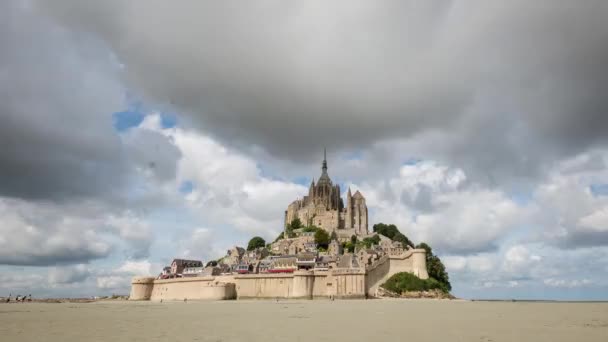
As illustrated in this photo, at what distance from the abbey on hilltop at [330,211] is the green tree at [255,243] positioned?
43.8 ft

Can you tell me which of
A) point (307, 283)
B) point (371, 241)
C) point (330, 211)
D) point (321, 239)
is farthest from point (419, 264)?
point (330, 211)

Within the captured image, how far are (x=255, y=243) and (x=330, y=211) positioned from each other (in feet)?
74.6

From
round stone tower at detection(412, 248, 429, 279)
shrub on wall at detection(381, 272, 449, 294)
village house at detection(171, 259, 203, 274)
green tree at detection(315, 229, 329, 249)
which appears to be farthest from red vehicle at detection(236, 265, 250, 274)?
round stone tower at detection(412, 248, 429, 279)

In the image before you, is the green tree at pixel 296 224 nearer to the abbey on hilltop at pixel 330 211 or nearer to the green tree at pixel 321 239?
the abbey on hilltop at pixel 330 211

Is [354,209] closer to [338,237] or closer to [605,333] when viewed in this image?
[338,237]

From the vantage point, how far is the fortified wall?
61750 mm

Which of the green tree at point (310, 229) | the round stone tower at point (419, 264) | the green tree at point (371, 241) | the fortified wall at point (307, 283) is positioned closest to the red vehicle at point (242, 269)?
the fortified wall at point (307, 283)

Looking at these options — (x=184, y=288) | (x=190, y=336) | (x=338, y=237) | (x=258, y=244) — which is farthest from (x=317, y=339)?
(x=258, y=244)

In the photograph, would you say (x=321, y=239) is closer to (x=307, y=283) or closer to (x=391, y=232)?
(x=391, y=232)

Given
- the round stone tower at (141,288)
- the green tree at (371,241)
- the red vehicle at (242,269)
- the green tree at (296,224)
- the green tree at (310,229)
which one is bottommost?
the round stone tower at (141,288)

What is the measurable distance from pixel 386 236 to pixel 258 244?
3507 centimetres

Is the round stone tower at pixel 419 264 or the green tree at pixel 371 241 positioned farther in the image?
the green tree at pixel 371 241

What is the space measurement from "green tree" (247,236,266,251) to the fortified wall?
133 ft

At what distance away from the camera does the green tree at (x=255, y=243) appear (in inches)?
4513
